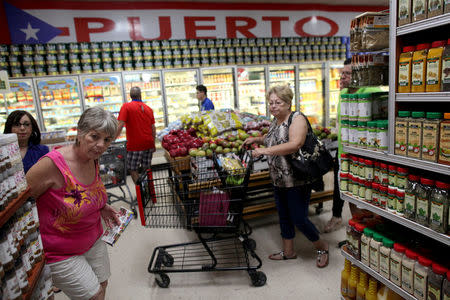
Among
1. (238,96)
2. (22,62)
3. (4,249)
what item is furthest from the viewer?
(238,96)

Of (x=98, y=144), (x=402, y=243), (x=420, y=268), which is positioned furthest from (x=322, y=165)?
(x=98, y=144)

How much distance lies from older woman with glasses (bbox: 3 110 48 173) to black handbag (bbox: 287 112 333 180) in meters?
2.25

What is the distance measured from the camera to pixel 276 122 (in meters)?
2.64

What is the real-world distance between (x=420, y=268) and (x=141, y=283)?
2160 millimetres

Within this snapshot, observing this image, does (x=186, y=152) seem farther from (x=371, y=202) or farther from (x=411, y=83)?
(x=411, y=83)

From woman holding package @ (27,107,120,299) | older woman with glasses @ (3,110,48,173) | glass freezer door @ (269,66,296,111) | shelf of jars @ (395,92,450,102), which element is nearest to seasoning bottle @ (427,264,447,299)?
shelf of jars @ (395,92,450,102)

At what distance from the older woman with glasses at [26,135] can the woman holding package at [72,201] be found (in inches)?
51.8

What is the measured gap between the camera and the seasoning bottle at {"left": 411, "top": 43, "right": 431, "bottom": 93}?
1.45 meters

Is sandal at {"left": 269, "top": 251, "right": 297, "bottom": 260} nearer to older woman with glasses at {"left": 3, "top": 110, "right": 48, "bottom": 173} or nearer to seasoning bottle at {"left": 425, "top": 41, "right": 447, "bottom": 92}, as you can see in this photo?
seasoning bottle at {"left": 425, "top": 41, "right": 447, "bottom": 92}

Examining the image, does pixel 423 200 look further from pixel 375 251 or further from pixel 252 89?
pixel 252 89

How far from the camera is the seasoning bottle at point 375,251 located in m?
1.79

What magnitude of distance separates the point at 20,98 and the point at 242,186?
18.1ft

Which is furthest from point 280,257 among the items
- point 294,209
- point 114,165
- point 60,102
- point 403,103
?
point 60,102

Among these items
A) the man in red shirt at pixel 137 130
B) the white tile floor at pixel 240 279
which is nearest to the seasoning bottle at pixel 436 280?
the white tile floor at pixel 240 279
